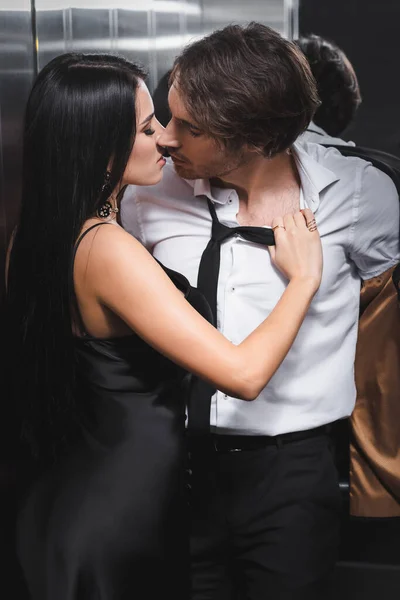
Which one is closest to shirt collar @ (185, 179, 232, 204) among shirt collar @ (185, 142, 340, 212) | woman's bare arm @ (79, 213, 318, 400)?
shirt collar @ (185, 142, 340, 212)

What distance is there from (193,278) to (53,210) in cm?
41

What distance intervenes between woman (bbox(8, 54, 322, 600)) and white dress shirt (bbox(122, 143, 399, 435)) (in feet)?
0.54

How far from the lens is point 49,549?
1.62m

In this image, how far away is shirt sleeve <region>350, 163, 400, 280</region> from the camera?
1.93m

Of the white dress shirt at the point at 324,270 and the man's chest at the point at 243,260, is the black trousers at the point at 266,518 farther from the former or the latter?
the man's chest at the point at 243,260

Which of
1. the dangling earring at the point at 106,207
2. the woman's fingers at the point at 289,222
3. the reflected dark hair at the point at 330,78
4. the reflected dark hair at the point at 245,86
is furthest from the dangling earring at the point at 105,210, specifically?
the reflected dark hair at the point at 330,78

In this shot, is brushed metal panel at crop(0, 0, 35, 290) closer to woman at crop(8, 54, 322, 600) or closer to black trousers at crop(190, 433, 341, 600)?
woman at crop(8, 54, 322, 600)

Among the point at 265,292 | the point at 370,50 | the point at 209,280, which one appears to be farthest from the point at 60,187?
the point at 370,50

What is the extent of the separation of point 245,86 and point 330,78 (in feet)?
2.45

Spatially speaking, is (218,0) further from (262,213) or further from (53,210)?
(53,210)

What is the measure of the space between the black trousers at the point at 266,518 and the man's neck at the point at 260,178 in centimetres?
57

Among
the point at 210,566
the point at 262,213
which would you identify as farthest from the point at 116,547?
the point at 262,213

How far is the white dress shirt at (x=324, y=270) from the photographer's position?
6.17 ft

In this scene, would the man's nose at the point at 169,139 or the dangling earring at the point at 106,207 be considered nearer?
the dangling earring at the point at 106,207
